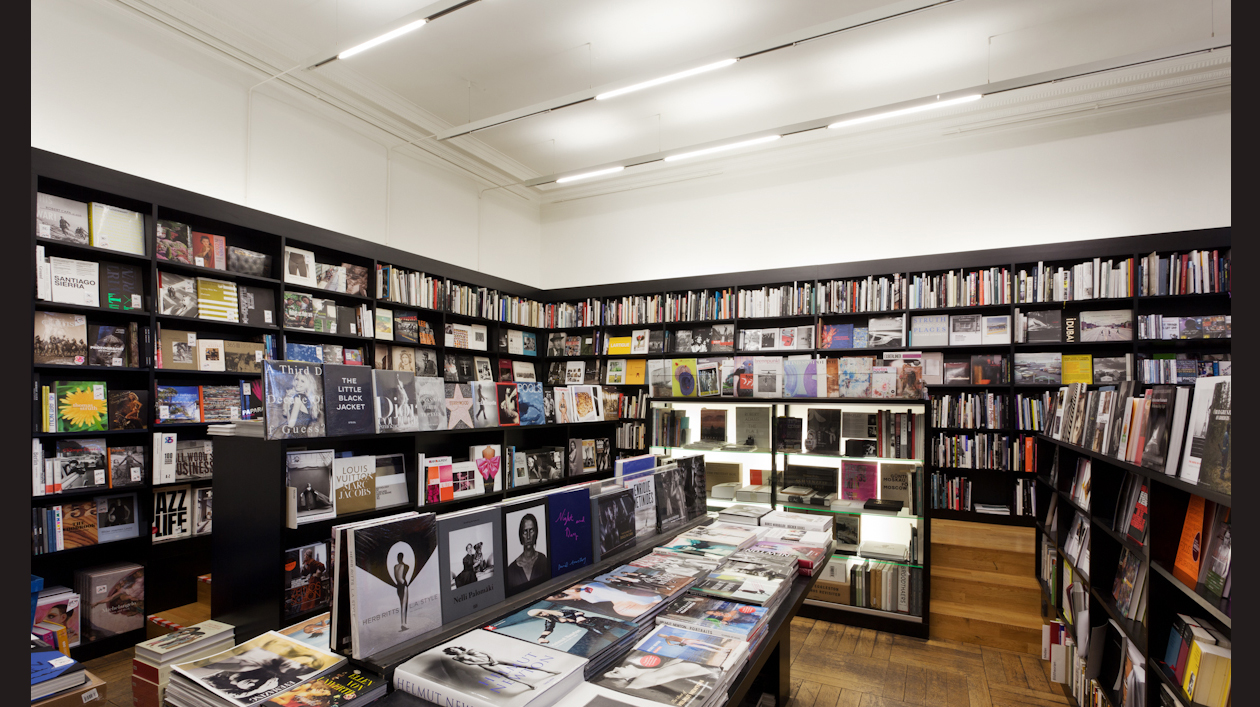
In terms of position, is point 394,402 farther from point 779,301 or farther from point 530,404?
point 779,301

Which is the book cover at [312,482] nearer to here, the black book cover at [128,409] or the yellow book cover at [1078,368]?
the black book cover at [128,409]

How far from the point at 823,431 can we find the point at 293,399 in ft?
10.2

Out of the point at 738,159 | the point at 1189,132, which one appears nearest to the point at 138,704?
the point at 738,159

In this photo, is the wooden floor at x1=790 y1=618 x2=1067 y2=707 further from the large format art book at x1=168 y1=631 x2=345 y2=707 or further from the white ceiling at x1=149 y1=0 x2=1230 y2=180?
the white ceiling at x1=149 y1=0 x2=1230 y2=180

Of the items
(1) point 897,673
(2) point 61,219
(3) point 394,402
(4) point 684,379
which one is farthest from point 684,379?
(2) point 61,219

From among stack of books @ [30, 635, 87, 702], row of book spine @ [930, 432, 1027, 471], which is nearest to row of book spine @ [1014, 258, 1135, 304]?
row of book spine @ [930, 432, 1027, 471]

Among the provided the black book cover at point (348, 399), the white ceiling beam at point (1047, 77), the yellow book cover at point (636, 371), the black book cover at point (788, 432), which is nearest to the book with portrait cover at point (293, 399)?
the black book cover at point (348, 399)

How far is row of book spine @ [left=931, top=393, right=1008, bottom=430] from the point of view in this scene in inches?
195

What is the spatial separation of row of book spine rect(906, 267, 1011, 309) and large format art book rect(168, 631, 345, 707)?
5197 millimetres

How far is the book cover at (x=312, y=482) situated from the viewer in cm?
227

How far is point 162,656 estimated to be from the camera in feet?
6.68

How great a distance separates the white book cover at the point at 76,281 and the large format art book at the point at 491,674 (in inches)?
137

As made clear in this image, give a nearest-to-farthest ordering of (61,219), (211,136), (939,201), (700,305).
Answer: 1. (61,219)
2. (211,136)
3. (939,201)
4. (700,305)

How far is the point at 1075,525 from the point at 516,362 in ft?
17.6
